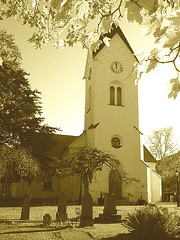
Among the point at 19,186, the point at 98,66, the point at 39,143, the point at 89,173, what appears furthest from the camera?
the point at 19,186

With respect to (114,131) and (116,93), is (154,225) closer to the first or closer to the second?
(114,131)

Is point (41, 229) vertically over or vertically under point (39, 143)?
under

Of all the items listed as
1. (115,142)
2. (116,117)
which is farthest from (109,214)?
(116,117)

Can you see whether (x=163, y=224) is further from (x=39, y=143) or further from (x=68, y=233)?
(x=39, y=143)

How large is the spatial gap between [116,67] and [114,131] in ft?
24.1

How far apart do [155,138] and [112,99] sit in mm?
14914

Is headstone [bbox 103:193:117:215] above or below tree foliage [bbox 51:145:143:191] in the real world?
below

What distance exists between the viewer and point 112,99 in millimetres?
26984

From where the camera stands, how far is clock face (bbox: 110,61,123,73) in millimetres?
27436

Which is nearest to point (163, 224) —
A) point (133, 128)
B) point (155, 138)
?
point (133, 128)

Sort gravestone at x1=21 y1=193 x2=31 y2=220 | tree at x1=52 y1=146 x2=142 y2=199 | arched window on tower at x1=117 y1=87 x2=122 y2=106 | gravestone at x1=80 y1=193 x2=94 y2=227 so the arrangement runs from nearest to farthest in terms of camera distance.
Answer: gravestone at x1=80 y1=193 x2=94 y2=227 → tree at x1=52 y1=146 x2=142 y2=199 → gravestone at x1=21 y1=193 x2=31 y2=220 → arched window on tower at x1=117 y1=87 x2=122 y2=106

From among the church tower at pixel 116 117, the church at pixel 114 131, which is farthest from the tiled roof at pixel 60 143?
the church tower at pixel 116 117

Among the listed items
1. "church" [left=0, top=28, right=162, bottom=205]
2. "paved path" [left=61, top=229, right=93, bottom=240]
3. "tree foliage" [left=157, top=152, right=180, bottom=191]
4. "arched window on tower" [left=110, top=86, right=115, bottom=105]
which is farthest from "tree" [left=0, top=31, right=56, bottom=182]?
"tree foliage" [left=157, top=152, right=180, bottom=191]

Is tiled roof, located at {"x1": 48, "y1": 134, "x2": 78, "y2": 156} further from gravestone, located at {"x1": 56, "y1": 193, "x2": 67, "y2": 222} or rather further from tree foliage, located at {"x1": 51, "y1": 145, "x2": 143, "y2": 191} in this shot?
gravestone, located at {"x1": 56, "y1": 193, "x2": 67, "y2": 222}
